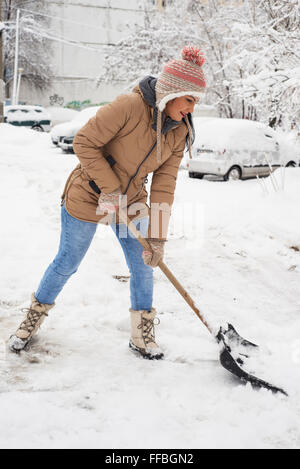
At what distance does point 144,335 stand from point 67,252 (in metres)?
0.71

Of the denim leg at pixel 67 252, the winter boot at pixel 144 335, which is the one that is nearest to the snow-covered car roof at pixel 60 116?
the denim leg at pixel 67 252

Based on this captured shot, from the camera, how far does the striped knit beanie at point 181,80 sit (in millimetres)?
2287

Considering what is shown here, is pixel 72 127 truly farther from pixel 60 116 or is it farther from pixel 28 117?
pixel 60 116

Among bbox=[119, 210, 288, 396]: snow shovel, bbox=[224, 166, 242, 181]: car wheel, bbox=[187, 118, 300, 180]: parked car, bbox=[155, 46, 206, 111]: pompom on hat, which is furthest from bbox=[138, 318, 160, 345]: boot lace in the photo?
bbox=[224, 166, 242, 181]: car wheel

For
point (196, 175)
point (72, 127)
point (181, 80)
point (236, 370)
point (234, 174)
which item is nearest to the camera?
point (181, 80)

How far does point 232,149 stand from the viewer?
10.4 metres

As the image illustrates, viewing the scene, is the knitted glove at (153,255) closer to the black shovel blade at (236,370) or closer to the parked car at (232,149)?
the black shovel blade at (236,370)

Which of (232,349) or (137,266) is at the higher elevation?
(137,266)

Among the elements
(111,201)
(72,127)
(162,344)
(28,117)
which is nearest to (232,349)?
(162,344)

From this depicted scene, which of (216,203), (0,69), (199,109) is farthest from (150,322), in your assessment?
(199,109)

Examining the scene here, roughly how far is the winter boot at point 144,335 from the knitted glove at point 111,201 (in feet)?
2.38

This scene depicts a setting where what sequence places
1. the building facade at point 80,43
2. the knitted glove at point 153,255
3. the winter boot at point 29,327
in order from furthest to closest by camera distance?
the building facade at point 80,43 < the winter boot at point 29,327 < the knitted glove at point 153,255

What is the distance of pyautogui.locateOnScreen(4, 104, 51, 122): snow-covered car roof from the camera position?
20641 mm

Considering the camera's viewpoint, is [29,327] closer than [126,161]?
No
